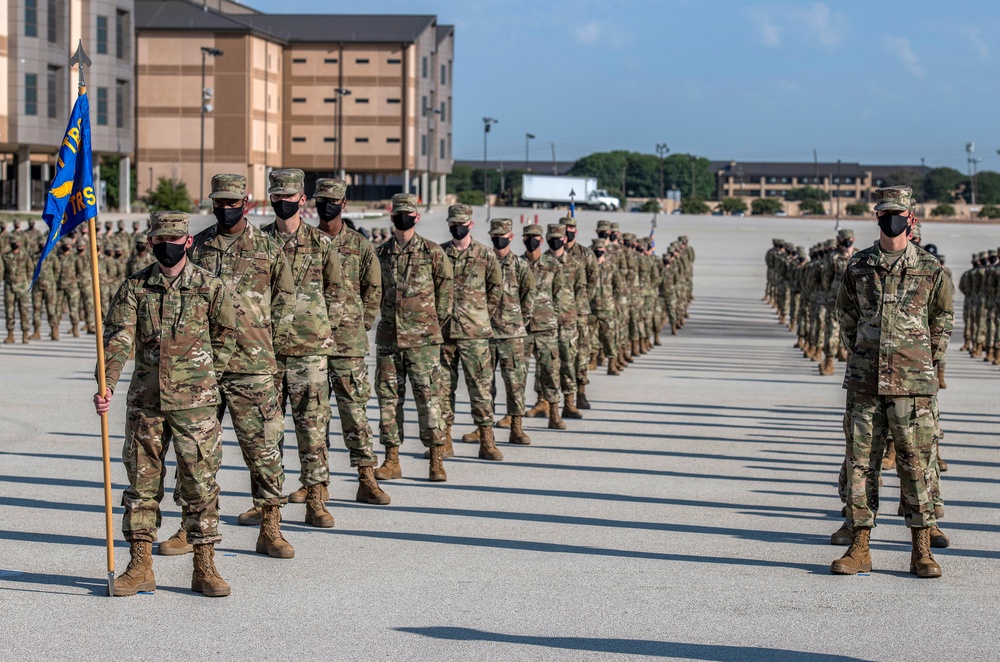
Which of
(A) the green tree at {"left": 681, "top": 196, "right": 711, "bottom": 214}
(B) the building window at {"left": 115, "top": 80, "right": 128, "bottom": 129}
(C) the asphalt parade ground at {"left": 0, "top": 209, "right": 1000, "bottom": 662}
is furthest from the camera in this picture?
(A) the green tree at {"left": 681, "top": 196, "right": 711, "bottom": 214}

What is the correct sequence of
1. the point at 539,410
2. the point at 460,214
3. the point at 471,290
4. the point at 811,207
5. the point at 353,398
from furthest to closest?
the point at 811,207, the point at 539,410, the point at 471,290, the point at 460,214, the point at 353,398

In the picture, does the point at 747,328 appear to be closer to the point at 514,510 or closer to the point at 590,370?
the point at 590,370

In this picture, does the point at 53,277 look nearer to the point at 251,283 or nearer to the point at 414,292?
the point at 414,292

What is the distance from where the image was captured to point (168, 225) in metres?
7.31

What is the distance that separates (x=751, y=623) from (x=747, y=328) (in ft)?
92.4

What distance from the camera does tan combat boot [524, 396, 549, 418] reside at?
15817 millimetres

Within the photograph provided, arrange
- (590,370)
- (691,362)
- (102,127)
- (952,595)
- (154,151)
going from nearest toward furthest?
(952,595)
(590,370)
(691,362)
(102,127)
(154,151)

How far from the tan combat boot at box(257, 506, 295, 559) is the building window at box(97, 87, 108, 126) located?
2728 inches

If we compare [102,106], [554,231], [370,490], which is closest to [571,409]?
[554,231]

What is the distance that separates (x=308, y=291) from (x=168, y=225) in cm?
218

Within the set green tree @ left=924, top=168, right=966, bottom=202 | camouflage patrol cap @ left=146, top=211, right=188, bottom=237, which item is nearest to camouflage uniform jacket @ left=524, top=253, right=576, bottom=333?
camouflage patrol cap @ left=146, top=211, right=188, bottom=237

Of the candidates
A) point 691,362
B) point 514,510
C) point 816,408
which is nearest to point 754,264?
point 691,362

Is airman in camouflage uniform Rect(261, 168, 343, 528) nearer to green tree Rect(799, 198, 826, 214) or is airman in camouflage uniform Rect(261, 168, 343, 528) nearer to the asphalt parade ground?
the asphalt parade ground

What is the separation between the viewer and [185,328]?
7.42 m
